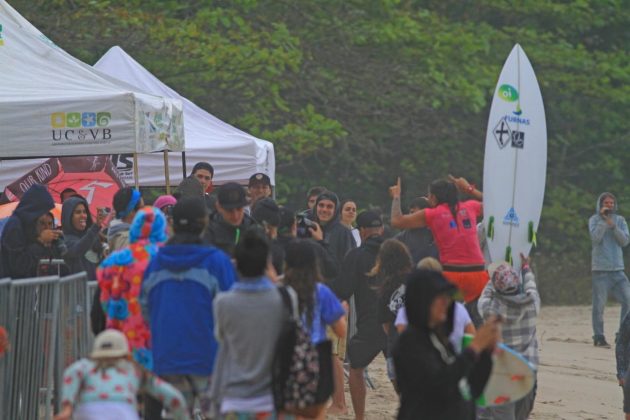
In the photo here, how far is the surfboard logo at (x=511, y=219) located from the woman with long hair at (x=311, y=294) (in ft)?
15.2

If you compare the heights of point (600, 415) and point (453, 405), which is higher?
point (453, 405)

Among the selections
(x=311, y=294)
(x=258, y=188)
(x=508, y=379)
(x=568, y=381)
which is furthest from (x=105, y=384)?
(x=568, y=381)

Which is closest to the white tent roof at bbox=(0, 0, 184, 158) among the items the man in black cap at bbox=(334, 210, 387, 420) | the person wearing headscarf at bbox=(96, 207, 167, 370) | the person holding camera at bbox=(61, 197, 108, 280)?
the person holding camera at bbox=(61, 197, 108, 280)

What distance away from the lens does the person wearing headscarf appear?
793cm

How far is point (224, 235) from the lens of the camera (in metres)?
8.98

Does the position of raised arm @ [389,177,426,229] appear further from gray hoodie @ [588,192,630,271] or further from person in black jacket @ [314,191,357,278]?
gray hoodie @ [588,192,630,271]

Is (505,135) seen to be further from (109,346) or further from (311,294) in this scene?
(109,346)

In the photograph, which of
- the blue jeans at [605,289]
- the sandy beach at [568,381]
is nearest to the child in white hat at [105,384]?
the sandy beach at [568,381]

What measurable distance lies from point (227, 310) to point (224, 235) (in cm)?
206

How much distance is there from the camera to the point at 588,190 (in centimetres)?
3369

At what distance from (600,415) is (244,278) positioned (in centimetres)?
701

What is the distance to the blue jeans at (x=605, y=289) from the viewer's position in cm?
1881

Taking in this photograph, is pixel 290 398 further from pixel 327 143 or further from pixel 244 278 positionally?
pixel 327 143

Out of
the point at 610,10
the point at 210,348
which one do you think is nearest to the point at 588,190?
the point at 610,10
